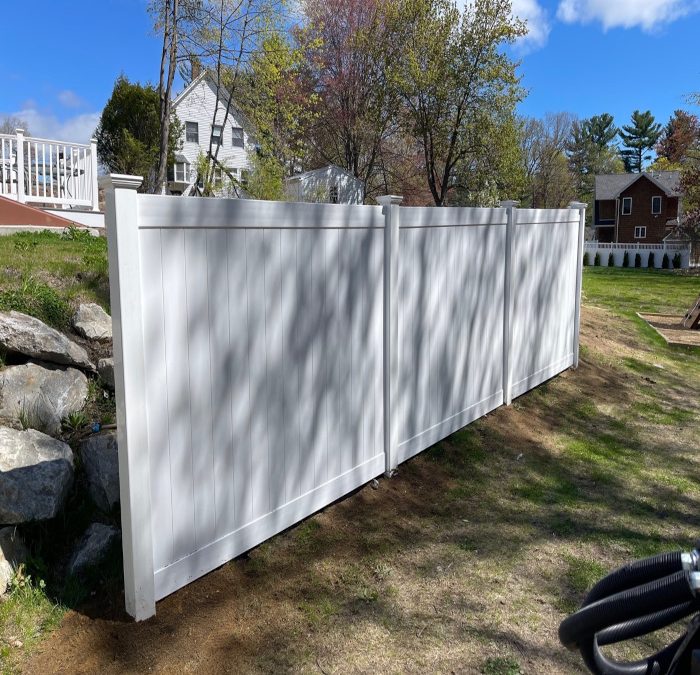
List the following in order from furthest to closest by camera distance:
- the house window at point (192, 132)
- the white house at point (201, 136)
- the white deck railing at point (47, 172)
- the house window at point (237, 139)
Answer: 1. the house window at point (237, 139)
2. the house window at point (192, 132)
3. the white house at point (201, 136)
4. the white deck railing at point (47, 172)

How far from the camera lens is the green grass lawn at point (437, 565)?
2615 millimetres

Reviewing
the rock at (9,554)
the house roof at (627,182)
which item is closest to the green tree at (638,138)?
the house roof at (627,182)

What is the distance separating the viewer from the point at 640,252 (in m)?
31.8

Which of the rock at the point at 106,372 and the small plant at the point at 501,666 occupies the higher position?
the rock at the point at 106,372

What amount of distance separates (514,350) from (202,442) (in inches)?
148

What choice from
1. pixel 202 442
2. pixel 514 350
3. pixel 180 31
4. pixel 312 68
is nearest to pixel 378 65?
pixel 312 68

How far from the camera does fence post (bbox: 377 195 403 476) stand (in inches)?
159

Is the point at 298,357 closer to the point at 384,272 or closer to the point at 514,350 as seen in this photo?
the point at 384,272

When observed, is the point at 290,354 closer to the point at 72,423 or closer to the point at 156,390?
the point at 156,390

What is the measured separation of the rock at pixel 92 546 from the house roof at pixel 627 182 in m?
40.7

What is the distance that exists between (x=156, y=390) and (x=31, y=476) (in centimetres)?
91

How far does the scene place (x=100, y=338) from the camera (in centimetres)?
442

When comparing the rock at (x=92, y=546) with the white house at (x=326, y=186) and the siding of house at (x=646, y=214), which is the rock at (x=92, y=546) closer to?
the white house at (x=326, y=186)

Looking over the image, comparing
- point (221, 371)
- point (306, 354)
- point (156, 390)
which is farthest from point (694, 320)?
point (156, 390)
